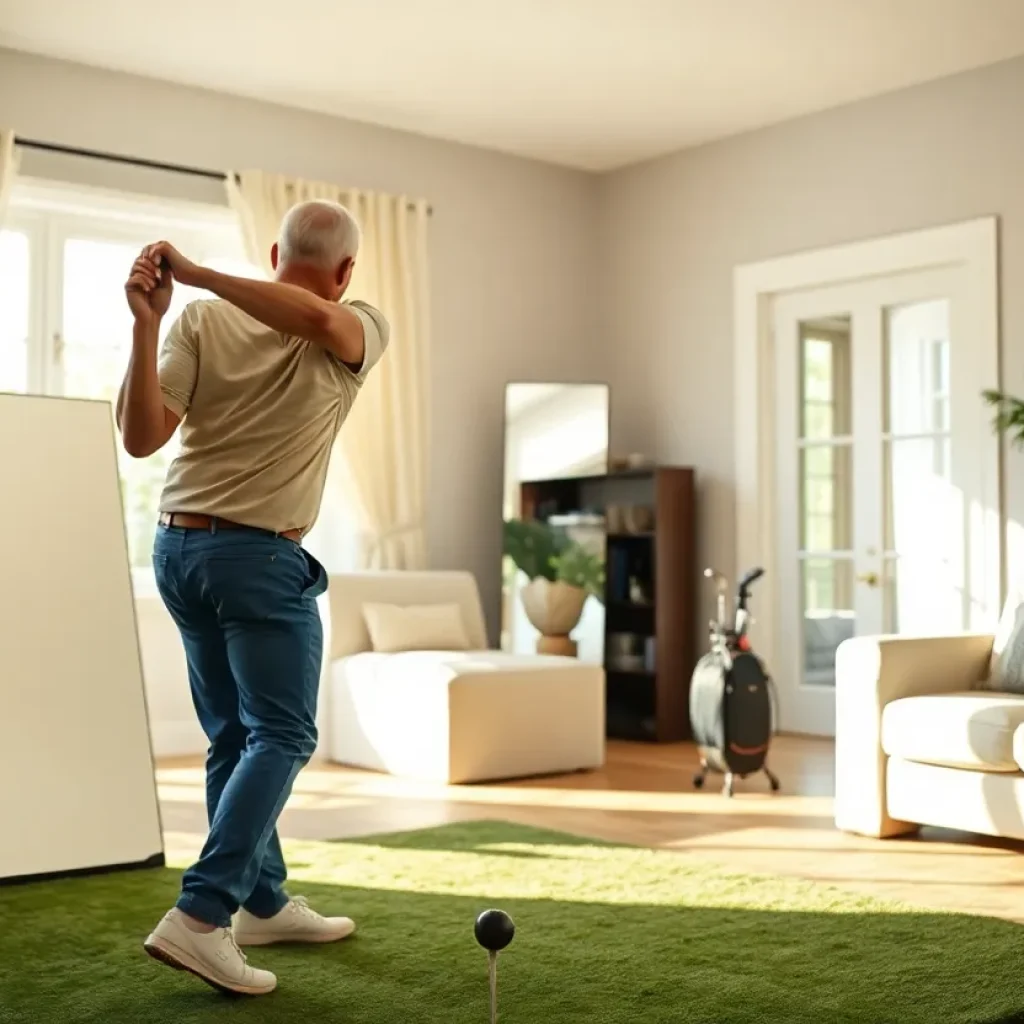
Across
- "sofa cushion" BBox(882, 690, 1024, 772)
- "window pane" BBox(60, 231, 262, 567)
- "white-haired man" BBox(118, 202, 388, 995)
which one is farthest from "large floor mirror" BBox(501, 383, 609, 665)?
"white-haired man" BBox(118, 202, 388, 995)

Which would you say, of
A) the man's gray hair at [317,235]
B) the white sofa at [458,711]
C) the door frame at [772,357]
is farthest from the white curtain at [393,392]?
the man's gray hair at [317,235]

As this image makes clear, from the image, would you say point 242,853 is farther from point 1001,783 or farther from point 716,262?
point 716,262

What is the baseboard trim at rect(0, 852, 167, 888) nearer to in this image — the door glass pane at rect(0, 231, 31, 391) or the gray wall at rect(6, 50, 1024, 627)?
the door glass pane at rect(0, 231, 31, 391)

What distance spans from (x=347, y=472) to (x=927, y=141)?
2.87 m

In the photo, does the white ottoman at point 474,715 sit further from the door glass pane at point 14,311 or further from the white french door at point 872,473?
the door glass pane at point 14,311

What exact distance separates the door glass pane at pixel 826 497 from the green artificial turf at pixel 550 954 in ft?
9.89

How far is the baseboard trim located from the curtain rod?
3231 mm

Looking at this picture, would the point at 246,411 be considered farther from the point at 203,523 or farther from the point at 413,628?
the point at 413,628

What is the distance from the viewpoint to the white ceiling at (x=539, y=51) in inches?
214

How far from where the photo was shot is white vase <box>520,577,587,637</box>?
22.8 ft

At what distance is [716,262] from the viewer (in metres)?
7.14

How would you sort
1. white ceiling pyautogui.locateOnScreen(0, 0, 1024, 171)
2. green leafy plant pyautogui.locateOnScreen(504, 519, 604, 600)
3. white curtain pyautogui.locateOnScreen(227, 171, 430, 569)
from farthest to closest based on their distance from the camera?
green leafy plant pyautogui.locateOnScreen(504, 519, 604, 600)
white curtain pyautogui.locateOnScreen(227, 171, 430, 569)
white ceiling pyautogui.locateOnScreen(0, 0, 1024, 171)

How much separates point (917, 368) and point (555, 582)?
6.24ft

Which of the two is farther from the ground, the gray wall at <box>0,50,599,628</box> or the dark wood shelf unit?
the gray wall at <box>0,50,599,628</box>
